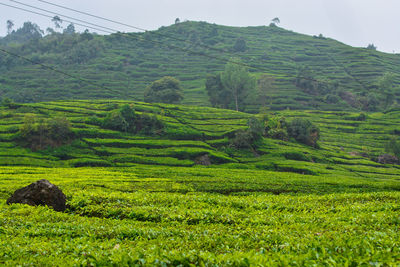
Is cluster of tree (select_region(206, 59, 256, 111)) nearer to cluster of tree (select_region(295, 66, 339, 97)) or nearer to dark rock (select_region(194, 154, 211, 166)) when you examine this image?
cluster of tree (select_region(295, 66, 339, 97))

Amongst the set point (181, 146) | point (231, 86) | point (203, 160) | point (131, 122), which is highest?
point (231, 86)

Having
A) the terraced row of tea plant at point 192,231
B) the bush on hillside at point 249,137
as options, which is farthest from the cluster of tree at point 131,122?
the terraced row of tea plant at point 192,231

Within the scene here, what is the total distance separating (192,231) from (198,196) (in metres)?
9.88

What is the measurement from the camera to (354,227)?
12.1 meters

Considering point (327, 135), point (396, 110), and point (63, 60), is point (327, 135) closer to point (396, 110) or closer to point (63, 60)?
point (396, 110)

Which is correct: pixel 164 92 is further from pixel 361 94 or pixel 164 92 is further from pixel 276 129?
pixel 361 94

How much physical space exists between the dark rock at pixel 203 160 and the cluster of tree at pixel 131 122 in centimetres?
1114

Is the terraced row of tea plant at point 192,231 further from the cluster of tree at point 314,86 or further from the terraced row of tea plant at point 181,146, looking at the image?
the cluster of tree at point 314,86

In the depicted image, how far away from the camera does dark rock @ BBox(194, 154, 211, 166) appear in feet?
165

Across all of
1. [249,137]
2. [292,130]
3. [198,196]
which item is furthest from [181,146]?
[198,196]

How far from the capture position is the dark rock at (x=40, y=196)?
58.5 feet

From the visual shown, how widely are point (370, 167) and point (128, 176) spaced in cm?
4469

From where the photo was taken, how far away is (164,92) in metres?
87.8

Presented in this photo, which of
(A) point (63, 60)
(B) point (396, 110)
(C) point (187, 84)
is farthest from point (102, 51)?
(B) point (396, 110)
